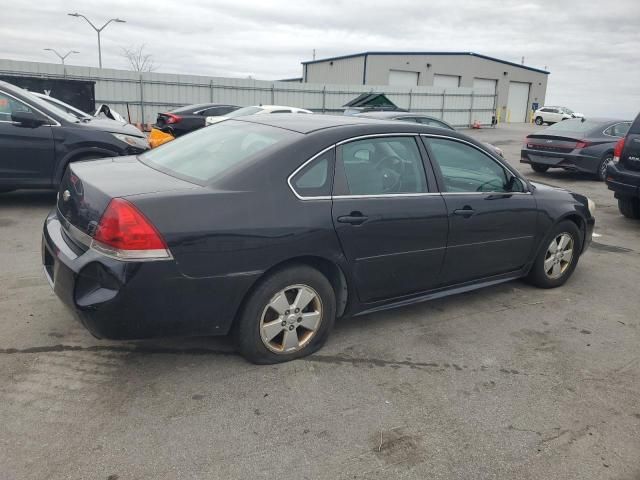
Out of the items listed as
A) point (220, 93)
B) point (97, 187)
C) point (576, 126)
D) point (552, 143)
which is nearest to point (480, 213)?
point (97, 187)

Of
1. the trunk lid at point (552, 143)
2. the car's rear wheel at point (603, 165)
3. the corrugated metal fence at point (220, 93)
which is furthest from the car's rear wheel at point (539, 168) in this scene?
the corrugated metal fence at point (220, 93)

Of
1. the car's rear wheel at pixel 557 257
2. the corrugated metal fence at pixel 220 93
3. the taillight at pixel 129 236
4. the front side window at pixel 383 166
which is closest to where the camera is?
the taillight at pixel 129 236

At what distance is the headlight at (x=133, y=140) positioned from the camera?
23.9ft

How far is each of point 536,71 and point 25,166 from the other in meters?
52.6

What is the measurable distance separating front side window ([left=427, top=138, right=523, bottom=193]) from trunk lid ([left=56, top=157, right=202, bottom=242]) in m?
1.90

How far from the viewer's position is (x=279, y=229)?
316cm

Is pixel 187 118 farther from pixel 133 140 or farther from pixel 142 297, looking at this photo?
pixel 142 297

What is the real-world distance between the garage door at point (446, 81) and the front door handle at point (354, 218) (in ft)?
144

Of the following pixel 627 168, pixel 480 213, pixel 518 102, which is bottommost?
pixel 480 213

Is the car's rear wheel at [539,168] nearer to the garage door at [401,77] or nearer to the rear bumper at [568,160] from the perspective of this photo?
the rear bumper at [568,160]

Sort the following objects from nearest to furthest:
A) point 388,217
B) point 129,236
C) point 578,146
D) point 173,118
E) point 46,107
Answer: point 129,236
point 388,217
point 46,107
point 578,146
point 173,118

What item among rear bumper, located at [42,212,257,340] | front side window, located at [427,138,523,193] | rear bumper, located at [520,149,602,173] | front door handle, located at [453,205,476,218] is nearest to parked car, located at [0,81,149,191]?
rear bumper, located at [42,212,257,340]

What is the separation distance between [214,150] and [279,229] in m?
0.88

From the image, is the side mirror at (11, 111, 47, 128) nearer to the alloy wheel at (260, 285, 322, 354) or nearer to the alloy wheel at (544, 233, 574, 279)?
the alloy wheel at (260, 285, 322, 354)
